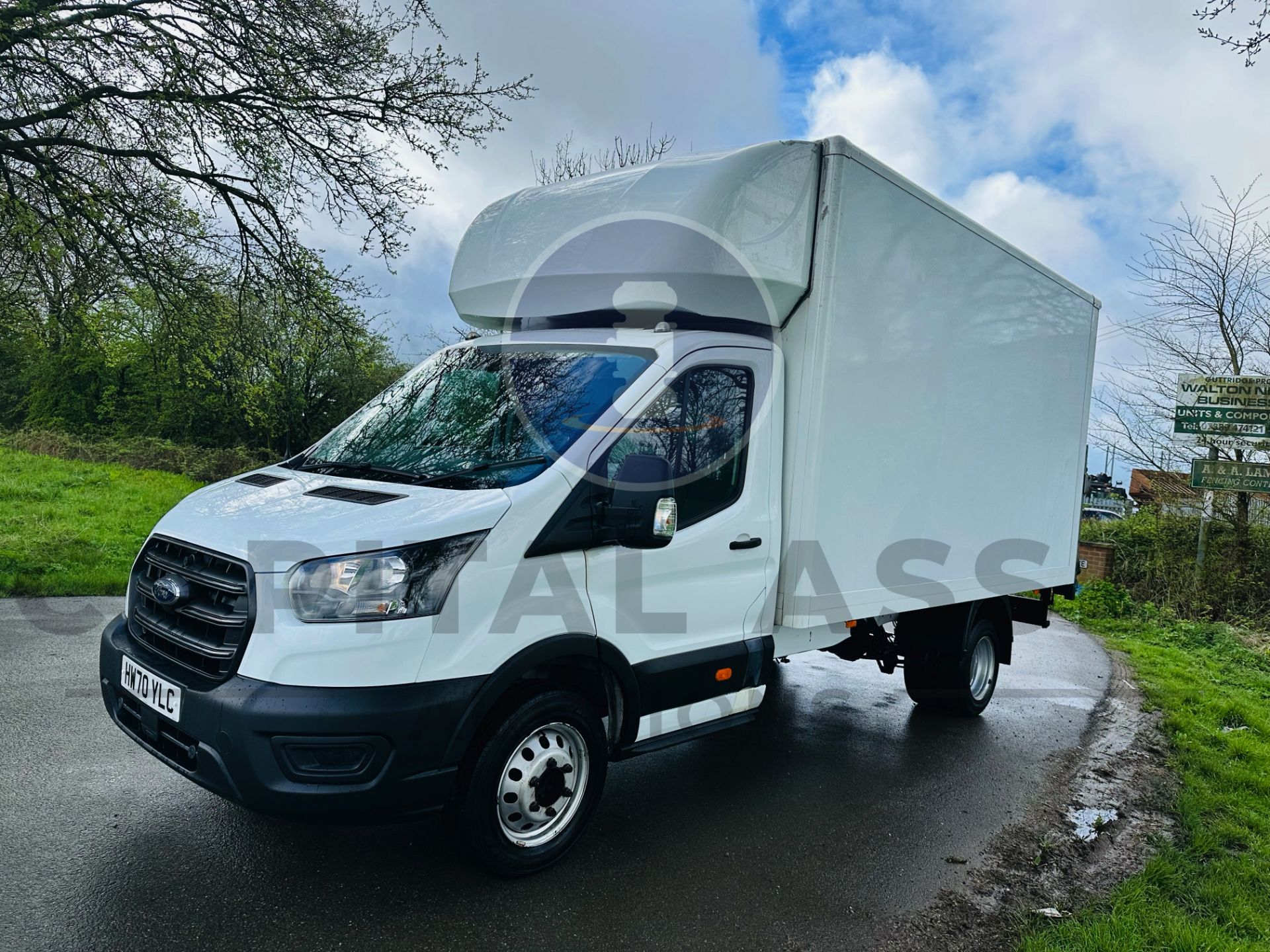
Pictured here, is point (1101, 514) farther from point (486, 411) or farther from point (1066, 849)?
point (486, 411)

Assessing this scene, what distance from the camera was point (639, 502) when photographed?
358cm

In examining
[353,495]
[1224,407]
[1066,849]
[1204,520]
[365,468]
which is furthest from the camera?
[1204,520]

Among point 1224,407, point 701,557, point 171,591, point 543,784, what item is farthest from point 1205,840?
point 1224,407

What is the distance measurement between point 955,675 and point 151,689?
5.28 m

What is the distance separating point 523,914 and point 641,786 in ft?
5.15

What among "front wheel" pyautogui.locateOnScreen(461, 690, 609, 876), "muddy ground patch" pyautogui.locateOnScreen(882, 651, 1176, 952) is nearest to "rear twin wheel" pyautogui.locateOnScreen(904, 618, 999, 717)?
"muddy ground patch" pyautogui.locateOnScreen(882, 651, 1176, 952)

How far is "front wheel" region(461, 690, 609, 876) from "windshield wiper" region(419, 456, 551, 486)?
950 mm

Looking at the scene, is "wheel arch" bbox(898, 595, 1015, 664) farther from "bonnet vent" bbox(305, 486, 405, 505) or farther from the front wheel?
"bonnet vent" bbox(305, 486, 405, 505)

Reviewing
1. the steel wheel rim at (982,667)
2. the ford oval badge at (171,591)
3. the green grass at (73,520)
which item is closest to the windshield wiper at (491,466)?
the ford oval badge at (171,591)

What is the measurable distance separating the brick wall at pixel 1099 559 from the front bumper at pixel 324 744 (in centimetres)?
1517

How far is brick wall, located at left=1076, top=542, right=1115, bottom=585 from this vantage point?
1577 centimetres

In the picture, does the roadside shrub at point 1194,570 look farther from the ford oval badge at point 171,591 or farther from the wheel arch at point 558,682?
the ford oval badge at point 171,591

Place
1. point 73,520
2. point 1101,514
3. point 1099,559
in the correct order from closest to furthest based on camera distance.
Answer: point 73,520 → point 1099,559 → point 1101,514

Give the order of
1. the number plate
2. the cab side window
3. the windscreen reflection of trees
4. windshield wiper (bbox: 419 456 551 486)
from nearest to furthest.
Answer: the number plate → windshield wiper (bbox: 419 456 551 486) → the windscreen reflection of trees → the cab side window
